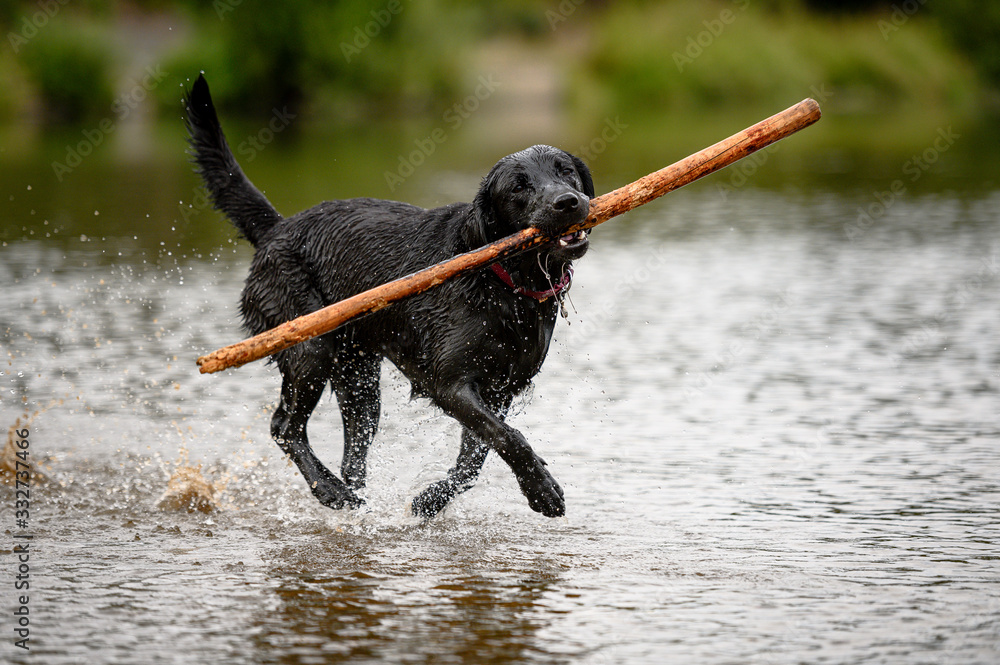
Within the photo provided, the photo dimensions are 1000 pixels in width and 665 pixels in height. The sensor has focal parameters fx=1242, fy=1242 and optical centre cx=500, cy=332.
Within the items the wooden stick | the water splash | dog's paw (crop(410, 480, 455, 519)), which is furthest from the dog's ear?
the water splash

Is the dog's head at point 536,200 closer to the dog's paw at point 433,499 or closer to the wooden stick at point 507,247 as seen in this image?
the wooden stick at point 507,247

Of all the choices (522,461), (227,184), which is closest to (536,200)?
(522,461)

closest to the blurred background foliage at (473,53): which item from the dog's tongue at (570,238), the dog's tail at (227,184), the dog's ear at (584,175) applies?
the dog's tail at (227,184)

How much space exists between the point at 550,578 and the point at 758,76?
121 feet

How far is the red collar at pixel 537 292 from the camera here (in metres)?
5.19

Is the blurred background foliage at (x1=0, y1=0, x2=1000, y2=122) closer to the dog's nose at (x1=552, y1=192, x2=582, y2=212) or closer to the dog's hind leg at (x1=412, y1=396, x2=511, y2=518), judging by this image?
the dog's hind leg at (x1=412, y1=396, x2=511, y2=518)

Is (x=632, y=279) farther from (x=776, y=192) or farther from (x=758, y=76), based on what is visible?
(x=758, y=76)

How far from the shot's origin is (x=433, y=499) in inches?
221

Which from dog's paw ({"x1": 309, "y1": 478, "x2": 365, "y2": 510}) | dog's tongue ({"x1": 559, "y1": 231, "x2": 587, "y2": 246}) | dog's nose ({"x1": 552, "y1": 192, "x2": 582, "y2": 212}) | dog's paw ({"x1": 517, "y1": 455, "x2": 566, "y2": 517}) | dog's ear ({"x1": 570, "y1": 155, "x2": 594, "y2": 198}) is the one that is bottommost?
dog's paw ({"x1": 517, "y1": 455, "x2": 566, "y2": 517})

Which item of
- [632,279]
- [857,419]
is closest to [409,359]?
[857,419]

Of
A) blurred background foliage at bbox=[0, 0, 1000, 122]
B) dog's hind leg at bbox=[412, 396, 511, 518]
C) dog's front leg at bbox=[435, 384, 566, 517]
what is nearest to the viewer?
dog's front leg at bbox=[435, 384, 566, 517]

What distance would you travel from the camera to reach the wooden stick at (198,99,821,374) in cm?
489

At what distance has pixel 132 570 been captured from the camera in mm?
4836

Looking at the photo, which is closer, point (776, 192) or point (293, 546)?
point (293, 546)
